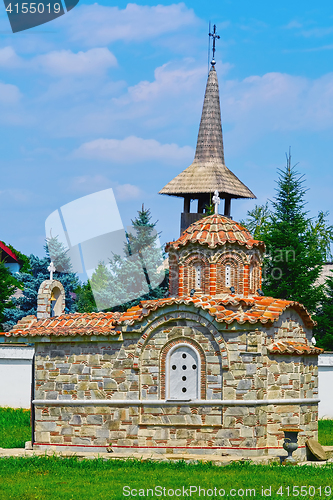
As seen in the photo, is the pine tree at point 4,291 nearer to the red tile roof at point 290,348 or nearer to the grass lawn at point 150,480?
the grass lawn at point 150,480

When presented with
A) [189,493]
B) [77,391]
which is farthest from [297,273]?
[189,493]


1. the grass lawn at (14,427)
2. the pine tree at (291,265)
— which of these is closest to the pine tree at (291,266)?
the pine tree at (291,265)

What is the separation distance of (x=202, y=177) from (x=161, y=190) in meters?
2.09

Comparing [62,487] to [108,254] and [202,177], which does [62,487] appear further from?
[202,177]

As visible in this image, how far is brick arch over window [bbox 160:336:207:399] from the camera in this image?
16.1 meters

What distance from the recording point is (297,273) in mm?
30828

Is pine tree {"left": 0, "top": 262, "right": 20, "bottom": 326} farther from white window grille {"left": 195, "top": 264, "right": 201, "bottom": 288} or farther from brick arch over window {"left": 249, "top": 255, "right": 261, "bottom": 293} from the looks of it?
brick arch over window {"left": 249, "top": 255, "right": 261, "bottom": 293}

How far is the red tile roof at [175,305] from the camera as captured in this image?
16.1 meters

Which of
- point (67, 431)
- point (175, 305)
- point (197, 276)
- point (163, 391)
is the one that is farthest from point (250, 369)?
point (67, 431)

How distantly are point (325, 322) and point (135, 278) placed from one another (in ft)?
27.0

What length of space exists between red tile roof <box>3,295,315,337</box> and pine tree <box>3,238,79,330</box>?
1628 centimetres

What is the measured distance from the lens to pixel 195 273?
17844mm

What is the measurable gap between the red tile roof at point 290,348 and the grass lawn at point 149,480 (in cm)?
252

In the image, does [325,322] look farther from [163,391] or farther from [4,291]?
[163,391]
